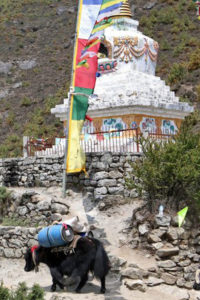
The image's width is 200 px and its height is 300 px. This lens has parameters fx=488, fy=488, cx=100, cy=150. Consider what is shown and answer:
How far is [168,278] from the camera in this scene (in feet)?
29.7

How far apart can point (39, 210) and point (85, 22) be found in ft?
15.2

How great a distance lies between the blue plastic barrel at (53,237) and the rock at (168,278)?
7.34ft

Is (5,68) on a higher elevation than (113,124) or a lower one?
higher

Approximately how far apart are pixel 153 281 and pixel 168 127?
6.96 meters

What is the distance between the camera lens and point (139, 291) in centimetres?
862

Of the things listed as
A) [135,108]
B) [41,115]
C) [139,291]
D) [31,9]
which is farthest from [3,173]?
[31,9]

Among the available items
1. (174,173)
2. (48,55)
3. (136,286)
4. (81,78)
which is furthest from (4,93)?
(136,286)

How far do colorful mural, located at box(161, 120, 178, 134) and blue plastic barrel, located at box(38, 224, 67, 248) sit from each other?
7524mm

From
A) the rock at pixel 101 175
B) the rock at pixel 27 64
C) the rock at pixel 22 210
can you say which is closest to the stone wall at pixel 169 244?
the rock at pixel 101 175

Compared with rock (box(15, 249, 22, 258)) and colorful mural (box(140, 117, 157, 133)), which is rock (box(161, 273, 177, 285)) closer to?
rock (box(15, 249, 22, 258))

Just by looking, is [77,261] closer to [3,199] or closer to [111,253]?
[111,253]

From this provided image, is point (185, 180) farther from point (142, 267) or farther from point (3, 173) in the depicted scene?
A: point (3, 173)

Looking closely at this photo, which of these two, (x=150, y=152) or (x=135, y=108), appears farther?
(x=135, y=108)

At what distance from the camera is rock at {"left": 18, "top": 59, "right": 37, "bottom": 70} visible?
136 ft
